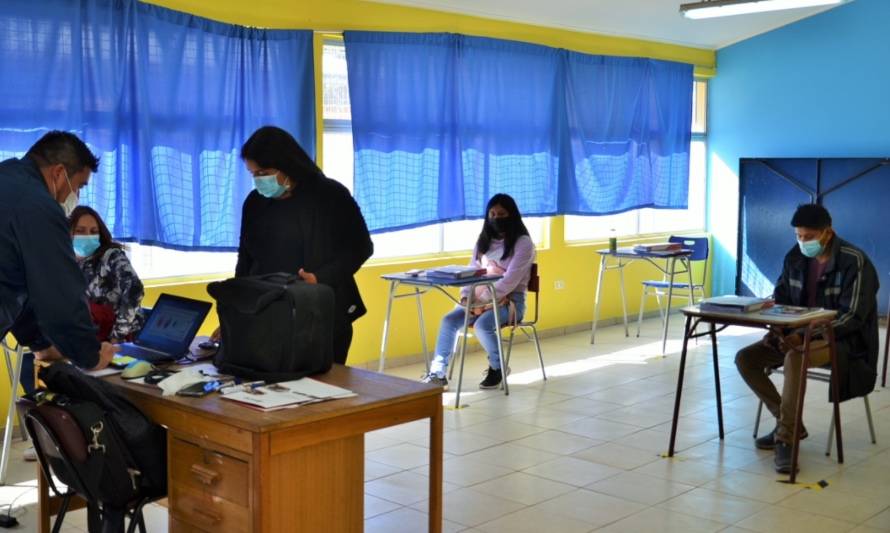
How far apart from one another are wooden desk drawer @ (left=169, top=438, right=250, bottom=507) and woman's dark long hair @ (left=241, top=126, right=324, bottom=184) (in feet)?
3.40

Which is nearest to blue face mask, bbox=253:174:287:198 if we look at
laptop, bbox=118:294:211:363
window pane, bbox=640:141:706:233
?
laptop, bbox=118:294:211:363

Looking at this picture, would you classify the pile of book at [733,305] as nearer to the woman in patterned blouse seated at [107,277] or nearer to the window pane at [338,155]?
the woman in patterned blouse seated at [107,277]

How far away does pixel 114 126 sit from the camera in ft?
17.3

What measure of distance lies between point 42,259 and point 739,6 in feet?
17.5

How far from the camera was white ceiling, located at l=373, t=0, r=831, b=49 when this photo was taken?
23.7 ft

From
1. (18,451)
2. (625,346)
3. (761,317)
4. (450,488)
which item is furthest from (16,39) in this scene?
(625,346)

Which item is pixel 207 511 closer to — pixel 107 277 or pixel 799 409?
pixel 107 277

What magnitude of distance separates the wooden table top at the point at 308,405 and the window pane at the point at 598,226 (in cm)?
536

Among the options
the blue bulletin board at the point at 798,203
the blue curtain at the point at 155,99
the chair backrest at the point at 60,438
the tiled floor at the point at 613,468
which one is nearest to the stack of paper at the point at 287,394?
the chair backrest at the point at 60,438

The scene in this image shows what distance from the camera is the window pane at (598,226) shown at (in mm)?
8500

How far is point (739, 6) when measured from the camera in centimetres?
679

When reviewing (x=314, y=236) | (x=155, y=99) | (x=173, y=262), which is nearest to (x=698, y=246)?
(x=173, y=262)

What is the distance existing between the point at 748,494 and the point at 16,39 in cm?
384

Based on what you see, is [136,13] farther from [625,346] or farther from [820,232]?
[625,346]
